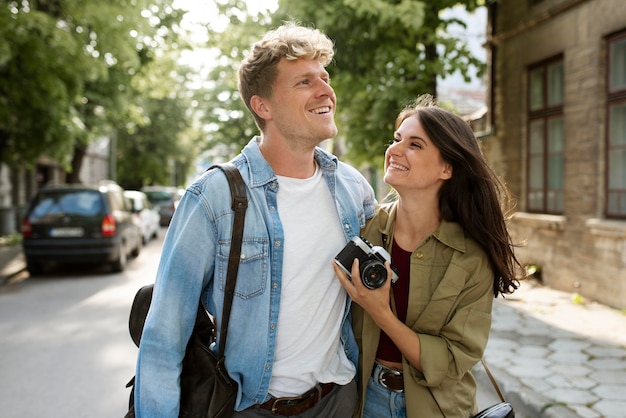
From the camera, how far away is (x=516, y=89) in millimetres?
10773

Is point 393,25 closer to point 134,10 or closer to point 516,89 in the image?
point 516,89

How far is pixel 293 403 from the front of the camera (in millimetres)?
2074

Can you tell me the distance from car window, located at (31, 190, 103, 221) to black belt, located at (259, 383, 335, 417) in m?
10.2

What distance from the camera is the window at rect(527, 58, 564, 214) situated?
974 centimetres

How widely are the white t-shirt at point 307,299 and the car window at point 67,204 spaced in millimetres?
10078

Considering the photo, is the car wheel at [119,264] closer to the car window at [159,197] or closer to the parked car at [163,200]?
the parked car at [163,200]

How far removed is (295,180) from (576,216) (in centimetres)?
782

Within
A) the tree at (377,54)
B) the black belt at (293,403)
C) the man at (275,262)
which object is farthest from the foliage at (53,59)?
the black belt at (293,403)

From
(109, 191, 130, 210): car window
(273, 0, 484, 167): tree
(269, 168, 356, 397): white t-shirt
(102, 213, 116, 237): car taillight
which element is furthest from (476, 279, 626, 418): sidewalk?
(109, 191, 130, 210): car window

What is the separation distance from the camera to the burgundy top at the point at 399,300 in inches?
89.1

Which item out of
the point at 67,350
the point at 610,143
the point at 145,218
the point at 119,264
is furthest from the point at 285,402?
the point at 145,218

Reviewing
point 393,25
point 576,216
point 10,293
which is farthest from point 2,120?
point 576,216

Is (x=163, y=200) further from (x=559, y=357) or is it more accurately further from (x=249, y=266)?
(x=249, y=266)

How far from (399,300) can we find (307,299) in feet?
1.30
